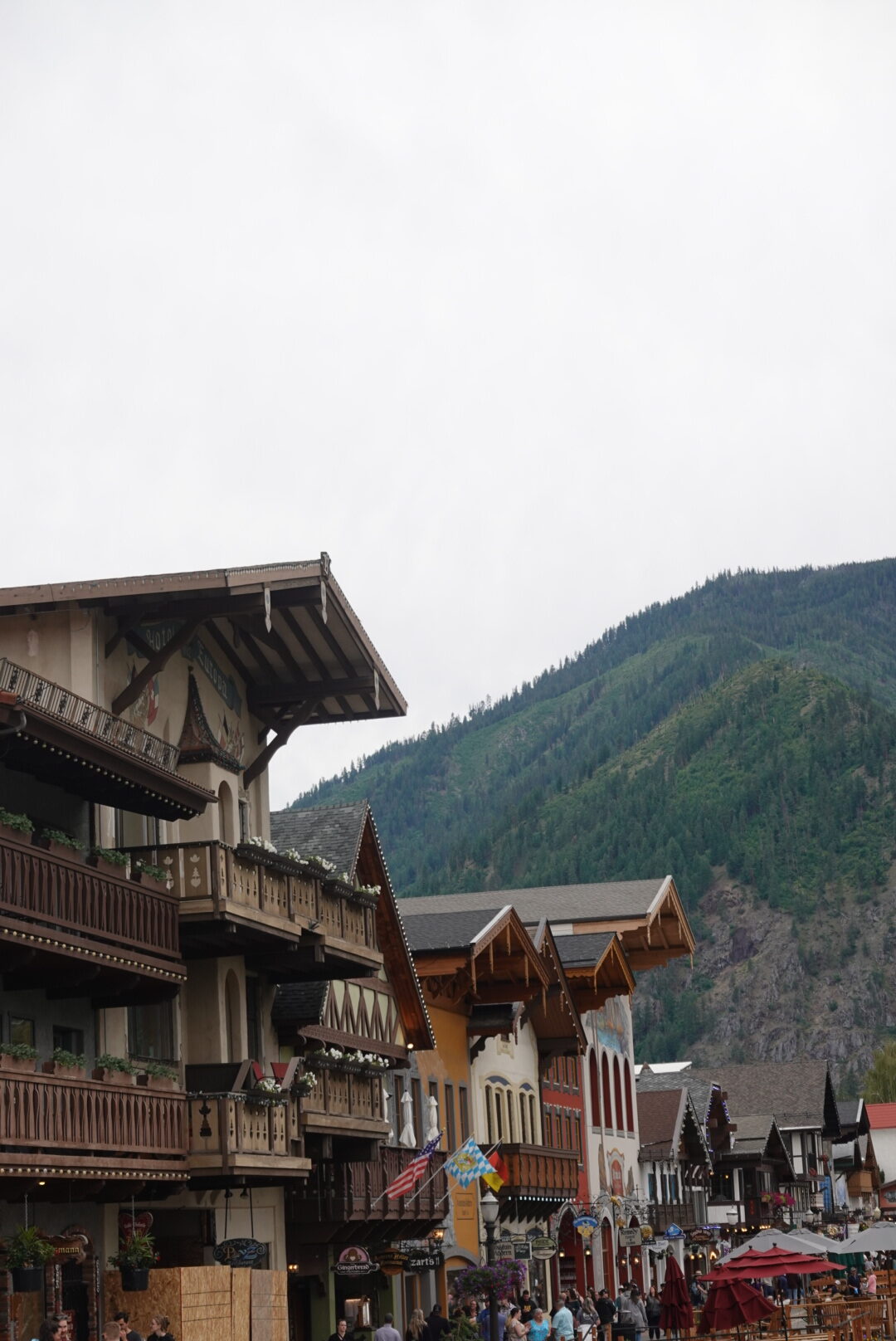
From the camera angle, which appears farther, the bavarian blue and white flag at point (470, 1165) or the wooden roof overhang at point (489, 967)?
the wooden roof overhang at point (489, 967)

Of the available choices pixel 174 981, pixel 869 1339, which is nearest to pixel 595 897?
pixel 869 1339

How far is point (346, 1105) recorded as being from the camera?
34.6 metres

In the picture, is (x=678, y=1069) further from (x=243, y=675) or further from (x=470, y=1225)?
(x=243, y=675)

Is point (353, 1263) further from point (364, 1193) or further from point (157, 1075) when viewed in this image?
point (157, 1075)

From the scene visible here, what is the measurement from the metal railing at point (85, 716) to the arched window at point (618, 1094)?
3852cm

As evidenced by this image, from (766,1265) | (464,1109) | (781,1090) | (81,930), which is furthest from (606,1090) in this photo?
(781,1090)

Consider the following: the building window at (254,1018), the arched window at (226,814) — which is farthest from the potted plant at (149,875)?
the building window at (254,1018)

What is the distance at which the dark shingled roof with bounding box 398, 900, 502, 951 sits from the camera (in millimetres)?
46250

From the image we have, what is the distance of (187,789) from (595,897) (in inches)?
1596

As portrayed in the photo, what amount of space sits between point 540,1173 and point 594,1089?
1189 centimetres

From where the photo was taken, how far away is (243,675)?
34969mm

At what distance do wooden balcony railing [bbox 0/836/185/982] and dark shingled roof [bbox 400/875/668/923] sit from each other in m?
34.2

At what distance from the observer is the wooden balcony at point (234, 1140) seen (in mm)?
27484

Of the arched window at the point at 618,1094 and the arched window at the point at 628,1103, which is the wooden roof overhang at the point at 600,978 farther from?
the arched window at the point at 628,1103
